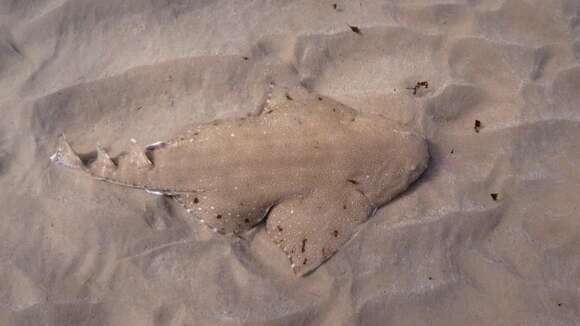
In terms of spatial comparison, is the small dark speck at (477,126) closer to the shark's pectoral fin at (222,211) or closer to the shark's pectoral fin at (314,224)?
the shark's pectoral fin at (314,224)

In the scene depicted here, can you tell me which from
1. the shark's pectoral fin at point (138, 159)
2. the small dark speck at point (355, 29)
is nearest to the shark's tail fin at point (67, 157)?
the shark's pectoral fin at point (138, 159)

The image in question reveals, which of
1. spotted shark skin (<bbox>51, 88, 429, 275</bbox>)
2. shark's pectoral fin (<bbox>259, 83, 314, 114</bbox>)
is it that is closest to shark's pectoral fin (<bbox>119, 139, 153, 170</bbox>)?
spotted shark skin (<bbox>51, 88, 429, 275</bbox>)

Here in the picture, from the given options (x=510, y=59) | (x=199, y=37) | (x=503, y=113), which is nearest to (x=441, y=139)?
(x=503, y=113)

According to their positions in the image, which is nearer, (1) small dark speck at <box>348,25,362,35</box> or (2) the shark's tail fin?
(2) the shark's tail fin

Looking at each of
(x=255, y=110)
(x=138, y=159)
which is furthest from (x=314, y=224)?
(x=138, y=159)

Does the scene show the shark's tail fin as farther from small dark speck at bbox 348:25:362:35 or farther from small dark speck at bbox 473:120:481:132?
small dark speck at bbox 473:120:481:132
